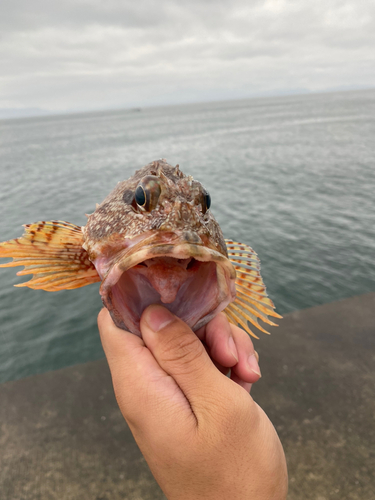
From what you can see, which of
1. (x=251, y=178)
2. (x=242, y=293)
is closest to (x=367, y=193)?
(x=251, y=178)

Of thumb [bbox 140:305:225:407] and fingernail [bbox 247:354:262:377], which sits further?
fingernail [bbox 247:354:262:377]

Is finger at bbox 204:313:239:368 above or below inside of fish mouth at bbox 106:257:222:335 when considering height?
below

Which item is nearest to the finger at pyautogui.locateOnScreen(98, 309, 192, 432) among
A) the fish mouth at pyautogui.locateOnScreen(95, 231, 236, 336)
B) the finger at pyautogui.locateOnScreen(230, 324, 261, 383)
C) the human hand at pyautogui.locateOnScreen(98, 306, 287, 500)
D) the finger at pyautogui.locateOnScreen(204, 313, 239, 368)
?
the human hand at pyautogui.locateOnScreen(98, 306, 287, 500)

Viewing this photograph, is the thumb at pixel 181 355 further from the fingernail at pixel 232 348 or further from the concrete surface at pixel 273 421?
the concrete surface at pixel 273 421

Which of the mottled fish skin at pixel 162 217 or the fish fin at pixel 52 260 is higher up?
the mottled fish skin at pixel 162 217

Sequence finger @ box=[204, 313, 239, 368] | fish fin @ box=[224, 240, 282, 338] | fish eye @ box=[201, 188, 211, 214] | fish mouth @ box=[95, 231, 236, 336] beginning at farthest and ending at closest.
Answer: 1. fish fin @ box=[224, 240, 282, 338]
2. finger @ box=[204, 313, 239, 368]
3. fish eye @ box=[201, 188, 211, 214]
4. fish mouth @ box=[95, 231, 236, 336]

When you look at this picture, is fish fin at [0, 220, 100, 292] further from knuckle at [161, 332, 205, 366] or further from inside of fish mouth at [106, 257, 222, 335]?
knuckle at [161, 332, 205, 366]

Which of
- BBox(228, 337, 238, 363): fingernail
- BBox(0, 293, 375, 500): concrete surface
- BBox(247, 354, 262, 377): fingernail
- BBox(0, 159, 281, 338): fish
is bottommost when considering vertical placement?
BBox(0, 293, 375, 500): concrete surface

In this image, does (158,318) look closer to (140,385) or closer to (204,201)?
(140,385)

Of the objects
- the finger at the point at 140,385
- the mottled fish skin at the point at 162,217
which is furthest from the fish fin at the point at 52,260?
the finger at the point at 140,385
